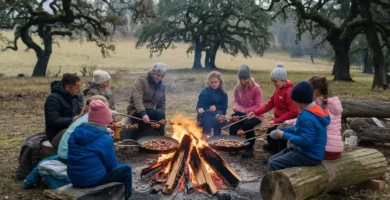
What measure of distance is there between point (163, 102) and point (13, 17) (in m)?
20.5

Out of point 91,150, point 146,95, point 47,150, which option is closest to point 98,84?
point 146,95

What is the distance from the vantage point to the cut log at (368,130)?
22.9 feet

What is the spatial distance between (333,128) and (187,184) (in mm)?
2040

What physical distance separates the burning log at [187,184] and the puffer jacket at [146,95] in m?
2.05

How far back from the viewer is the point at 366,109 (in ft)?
24.3

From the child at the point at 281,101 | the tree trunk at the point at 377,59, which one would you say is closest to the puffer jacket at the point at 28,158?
the child at the point at 281,101

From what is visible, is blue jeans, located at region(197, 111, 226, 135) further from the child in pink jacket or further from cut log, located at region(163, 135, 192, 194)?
the child in pink jacket

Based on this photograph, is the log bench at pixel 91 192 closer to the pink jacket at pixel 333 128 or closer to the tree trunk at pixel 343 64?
the pink jacket at pixel 333 128

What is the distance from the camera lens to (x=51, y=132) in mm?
5188

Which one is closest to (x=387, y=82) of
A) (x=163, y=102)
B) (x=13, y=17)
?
(x=163, y=102)

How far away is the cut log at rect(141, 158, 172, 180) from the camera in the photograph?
5.09 m

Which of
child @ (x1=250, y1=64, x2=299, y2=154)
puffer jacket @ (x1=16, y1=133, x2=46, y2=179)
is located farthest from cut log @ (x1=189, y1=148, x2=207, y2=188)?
puffer jacket @ (x1=16, y1=133, x2=46, y2=179)

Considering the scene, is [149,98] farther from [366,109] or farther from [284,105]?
[366,109]

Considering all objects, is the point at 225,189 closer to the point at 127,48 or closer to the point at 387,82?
the point at 387,82
